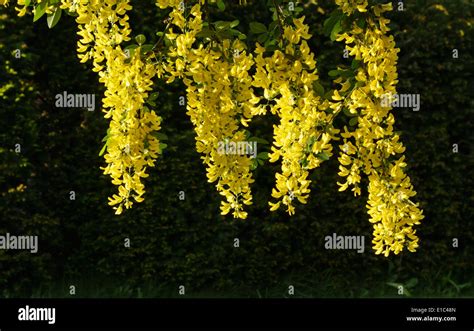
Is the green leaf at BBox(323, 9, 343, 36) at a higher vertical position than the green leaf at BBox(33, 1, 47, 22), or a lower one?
lower

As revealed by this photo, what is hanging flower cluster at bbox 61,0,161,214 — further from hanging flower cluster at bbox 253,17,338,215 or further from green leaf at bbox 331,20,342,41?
green leaf at bbox 331,20,342,41

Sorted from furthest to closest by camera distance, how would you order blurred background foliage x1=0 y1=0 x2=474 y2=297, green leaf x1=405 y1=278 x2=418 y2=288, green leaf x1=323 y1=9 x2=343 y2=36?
1. green leaf x1=405 y1=278 x2=418 y2=288
2. blurred background foliage x1=0 y1=0 x2=474 y2=297
3. green leaf x1=323 y1=9 x2=343 y2=36

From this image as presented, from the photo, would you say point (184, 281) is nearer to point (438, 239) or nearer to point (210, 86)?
point (438, 239)

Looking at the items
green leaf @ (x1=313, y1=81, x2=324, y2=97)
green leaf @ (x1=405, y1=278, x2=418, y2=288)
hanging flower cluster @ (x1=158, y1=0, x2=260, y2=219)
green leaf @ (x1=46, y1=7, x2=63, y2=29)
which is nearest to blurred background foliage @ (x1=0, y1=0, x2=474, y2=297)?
green leaf @ (x1=405, y1=278, x2=418, y2=288)

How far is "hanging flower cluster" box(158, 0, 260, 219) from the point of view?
127 inches

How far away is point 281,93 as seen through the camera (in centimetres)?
312

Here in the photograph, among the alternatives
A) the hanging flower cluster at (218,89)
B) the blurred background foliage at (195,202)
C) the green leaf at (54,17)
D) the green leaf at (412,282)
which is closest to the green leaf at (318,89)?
the hanging flower cluster at (218,89)

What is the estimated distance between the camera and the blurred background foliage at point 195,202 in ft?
21.3

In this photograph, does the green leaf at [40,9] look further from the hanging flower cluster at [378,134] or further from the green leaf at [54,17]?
the hanging flower cluster at [378,134]

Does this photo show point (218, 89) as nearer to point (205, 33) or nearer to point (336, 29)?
point (205, 33)

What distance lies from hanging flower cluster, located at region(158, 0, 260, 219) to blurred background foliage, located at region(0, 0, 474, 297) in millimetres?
3197

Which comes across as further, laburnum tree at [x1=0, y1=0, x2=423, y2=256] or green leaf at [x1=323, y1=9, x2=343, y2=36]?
green leaf at [x1=323, y1=9, x2=343, y2=36]

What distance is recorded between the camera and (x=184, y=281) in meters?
6.57
